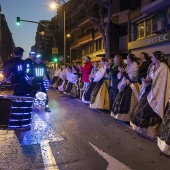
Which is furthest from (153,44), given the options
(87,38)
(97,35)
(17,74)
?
(87,38)

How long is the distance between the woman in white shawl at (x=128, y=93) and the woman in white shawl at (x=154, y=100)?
121cm

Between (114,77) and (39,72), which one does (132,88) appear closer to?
(114,77)

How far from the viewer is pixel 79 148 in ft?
17.9

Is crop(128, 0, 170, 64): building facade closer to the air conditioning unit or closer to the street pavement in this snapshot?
the air conditioning unit


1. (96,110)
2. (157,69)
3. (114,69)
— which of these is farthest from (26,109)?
(96,110)

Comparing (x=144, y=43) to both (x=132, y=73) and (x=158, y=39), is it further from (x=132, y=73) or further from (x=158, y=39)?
(x=132, y=73)

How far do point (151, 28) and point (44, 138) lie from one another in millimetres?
18135

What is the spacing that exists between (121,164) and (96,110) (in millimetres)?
5680

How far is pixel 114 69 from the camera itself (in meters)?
9.05

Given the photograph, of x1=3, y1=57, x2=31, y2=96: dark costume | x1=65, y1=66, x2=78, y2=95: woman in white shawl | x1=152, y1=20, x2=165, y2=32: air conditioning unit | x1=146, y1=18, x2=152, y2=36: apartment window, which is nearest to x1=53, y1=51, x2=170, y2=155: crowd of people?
x1=3, y1=57, x2=31, y2=96: dark costume

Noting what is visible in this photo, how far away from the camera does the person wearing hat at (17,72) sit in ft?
18.6

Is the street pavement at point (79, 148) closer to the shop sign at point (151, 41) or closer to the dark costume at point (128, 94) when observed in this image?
the dark costume at point (128, 94)

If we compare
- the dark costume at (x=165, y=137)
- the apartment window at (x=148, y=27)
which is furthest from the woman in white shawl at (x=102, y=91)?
the apartment window at (x=148, y=27)

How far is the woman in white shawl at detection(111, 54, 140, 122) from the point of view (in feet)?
25.1
